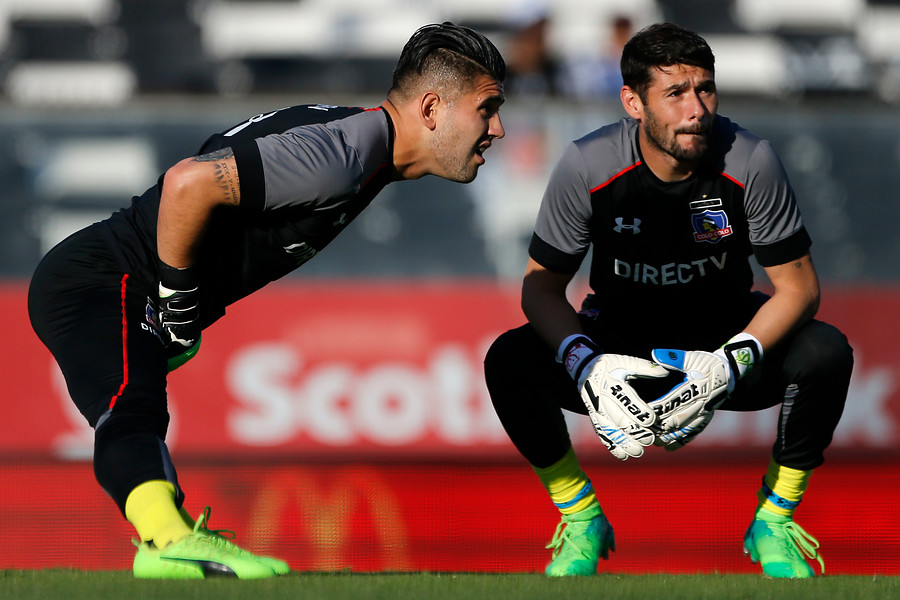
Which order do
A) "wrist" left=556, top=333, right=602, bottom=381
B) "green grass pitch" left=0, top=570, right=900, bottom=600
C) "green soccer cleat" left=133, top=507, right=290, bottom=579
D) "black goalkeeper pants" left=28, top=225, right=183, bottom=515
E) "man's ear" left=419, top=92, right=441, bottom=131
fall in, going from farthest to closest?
"wrist" left=556, top=333, right=602, bottom=381
"man's ear" left=419, top=92, right=441, bottom=131
"black goalkeeper pants" left=28, top=225, right=183, bottom=515
"green soccer cleat" left=133, top=507, right=290, bottom=579
"green grass pitch" left=0, top=570, right=900, bottom=600

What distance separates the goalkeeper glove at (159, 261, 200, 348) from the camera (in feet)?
10.8

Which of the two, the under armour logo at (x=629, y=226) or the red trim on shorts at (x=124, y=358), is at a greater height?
the under armour logo at (x=629, y=226)

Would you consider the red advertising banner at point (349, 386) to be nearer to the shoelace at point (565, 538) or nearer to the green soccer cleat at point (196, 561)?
the shoelace at point (565, 538)

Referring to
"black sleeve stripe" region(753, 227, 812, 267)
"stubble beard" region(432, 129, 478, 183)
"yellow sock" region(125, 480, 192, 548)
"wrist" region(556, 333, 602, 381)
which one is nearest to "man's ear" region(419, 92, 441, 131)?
"stubble beard" region(432, 129, 478, 183)

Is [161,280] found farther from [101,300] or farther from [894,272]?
[894,272]

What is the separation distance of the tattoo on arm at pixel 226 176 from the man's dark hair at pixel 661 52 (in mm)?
1357

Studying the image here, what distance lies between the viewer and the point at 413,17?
37.6ft

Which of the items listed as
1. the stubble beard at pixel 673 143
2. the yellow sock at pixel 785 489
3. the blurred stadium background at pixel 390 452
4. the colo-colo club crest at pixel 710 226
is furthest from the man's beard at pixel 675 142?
the blurred stadium background at pixel 390 452

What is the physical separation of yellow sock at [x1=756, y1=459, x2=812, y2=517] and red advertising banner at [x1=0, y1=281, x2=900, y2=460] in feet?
6.17

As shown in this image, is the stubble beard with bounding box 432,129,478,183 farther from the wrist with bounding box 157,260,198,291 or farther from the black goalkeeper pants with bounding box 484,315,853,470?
the wrist with bounding box 157,260,198,291

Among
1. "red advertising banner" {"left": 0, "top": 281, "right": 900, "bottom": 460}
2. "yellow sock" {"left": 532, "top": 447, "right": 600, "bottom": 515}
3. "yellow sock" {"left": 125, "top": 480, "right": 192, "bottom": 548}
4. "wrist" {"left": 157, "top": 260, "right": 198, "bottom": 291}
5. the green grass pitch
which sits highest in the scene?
"wrist" {"left": 157, "top": 260, "right": 198, "bottom": 291}

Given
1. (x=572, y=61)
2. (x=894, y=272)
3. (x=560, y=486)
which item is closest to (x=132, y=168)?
(x=572, y=61)

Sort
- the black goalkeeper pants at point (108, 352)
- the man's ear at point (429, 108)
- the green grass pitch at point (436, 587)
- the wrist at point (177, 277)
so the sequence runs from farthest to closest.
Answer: the man's ear at point (429, 108) → the wrist at point (177, 277) → the black goalkeeper pants at point (108, 352) → the green grass pitch at point (436, 587)

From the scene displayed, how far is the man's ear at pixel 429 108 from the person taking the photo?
3494 mm
